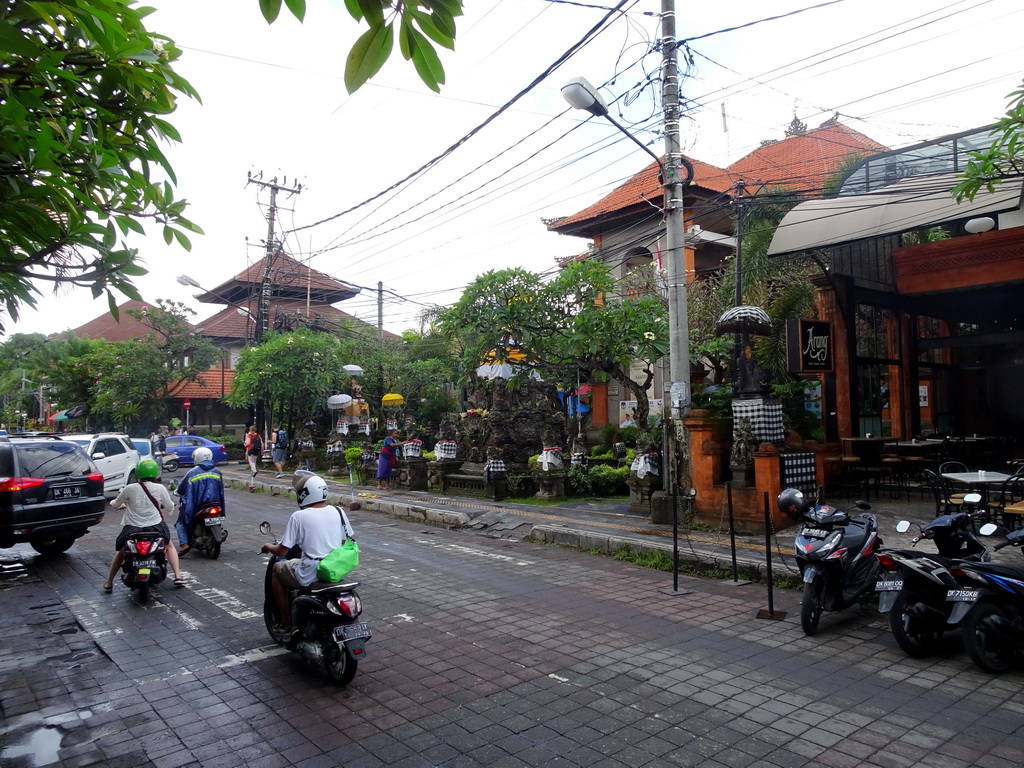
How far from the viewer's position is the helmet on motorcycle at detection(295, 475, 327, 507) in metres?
5.45

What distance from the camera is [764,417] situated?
1048 cm

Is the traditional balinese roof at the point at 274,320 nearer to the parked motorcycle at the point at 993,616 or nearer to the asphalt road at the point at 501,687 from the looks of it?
the asphalt road at the point at 501,687

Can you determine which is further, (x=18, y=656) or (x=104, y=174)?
(x=18, y=656)

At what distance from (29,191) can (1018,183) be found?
13.0 meters

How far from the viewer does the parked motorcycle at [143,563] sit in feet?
24.0

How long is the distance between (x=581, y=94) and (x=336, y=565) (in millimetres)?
7307

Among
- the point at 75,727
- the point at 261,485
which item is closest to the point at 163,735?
the point at 75,727

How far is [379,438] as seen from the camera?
86.5ft

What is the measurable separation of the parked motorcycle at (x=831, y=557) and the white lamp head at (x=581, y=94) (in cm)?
603

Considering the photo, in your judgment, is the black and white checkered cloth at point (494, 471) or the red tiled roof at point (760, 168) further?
the red tiled roof at point (760, 168)

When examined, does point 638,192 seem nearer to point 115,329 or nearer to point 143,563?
point 143,563

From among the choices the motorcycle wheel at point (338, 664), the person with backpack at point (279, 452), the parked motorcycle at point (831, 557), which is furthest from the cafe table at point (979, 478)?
the person with backpack at point (279, 452)

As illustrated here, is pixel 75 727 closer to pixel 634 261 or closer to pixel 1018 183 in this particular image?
pixel 1018 183

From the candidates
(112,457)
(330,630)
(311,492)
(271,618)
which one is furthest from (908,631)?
(112,457)
